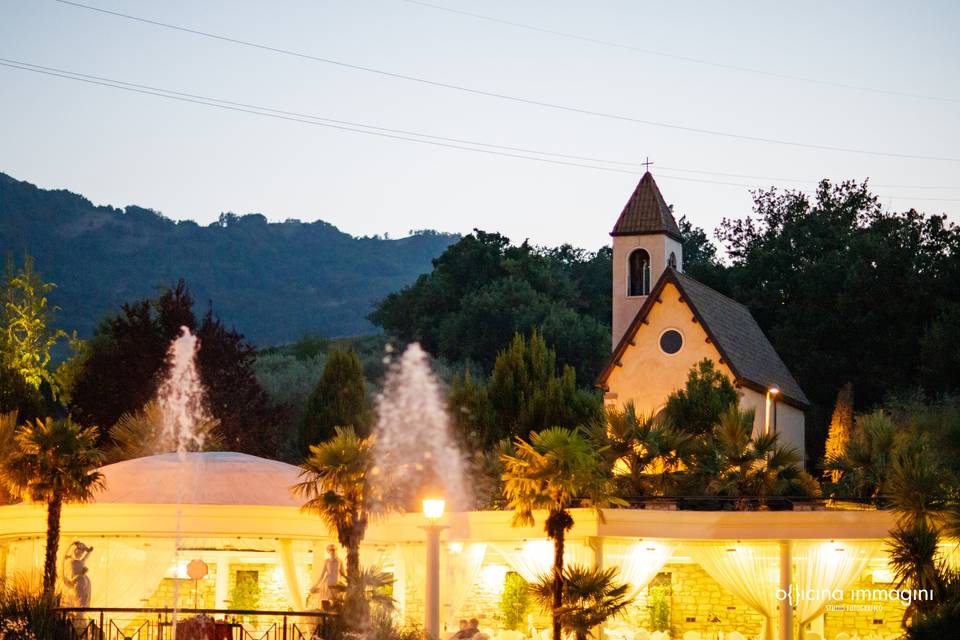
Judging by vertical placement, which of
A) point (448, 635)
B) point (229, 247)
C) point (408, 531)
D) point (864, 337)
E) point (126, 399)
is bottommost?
point (448, 635)

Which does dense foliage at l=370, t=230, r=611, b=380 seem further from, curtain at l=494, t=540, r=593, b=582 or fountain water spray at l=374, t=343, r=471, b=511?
curtain at l=494, t=540, r=593, b=582

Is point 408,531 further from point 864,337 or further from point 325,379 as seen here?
point 864,337

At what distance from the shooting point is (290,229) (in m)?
180

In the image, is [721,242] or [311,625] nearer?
[311,625]

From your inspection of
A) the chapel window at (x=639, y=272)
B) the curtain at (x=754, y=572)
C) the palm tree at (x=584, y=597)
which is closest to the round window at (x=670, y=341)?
the chapel window at (x=639, y=272)

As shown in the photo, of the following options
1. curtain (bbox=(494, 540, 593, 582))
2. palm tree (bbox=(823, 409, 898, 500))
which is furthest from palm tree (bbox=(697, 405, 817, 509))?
curtain (bbox=(494, 540, 593, 582))

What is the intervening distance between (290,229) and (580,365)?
11815 cm

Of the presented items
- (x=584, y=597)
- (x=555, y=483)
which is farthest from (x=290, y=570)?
(x=584, y=597)

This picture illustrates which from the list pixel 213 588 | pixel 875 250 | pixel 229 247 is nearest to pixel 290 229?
pixel 229 247

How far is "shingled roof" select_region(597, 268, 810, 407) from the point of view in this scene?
148 feet

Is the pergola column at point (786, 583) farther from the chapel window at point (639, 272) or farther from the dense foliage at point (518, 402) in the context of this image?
the chapel window at point (639, 272)

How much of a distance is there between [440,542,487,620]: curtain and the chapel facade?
1459 cm

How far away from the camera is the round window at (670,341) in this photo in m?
45.9

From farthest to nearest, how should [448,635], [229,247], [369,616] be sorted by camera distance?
[229,247]
[448,635]
[369,616]
